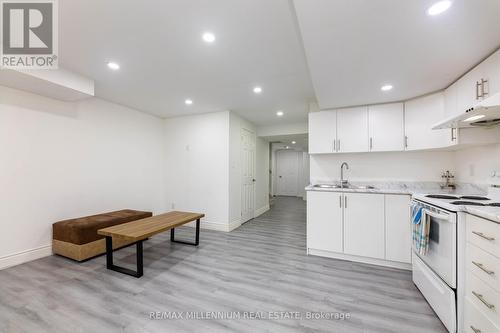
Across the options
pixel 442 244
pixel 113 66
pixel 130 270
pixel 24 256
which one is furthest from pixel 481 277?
pixel 24 256

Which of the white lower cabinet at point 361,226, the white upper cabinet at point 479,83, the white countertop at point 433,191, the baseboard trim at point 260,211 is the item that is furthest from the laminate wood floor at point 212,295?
the baseboard trim at point 260,211

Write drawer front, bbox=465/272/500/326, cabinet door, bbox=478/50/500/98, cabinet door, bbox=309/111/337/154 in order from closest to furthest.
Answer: drawer front, bbox=465/272/500/326 < cabinet door, bbox=478/50/500/98 < cabinet door, bbox=309/111/337/154

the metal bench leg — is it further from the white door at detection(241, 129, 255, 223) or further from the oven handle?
the oven handle

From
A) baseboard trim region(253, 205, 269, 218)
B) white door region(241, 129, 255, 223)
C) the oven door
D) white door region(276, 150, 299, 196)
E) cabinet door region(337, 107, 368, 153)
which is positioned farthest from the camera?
white door region(276, 150, 299, 196)

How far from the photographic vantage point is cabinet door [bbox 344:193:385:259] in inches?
111

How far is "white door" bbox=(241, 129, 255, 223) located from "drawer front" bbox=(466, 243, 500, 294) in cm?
399

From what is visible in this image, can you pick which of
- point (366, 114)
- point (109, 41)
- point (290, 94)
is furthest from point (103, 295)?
point (366, 114)

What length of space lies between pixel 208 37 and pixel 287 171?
8.96 m

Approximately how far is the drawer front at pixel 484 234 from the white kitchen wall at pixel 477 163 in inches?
51.9

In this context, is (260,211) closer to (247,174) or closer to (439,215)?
(247,174)

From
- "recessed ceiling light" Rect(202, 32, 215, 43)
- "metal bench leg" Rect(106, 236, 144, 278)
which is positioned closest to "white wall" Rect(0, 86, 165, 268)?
"metal bench leg" Rect(106, 236, 144, 278)

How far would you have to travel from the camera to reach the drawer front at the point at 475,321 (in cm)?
132

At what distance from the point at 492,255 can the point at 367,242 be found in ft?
Result: 5.35

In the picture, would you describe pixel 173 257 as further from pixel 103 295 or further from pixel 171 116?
pixel 171 116
